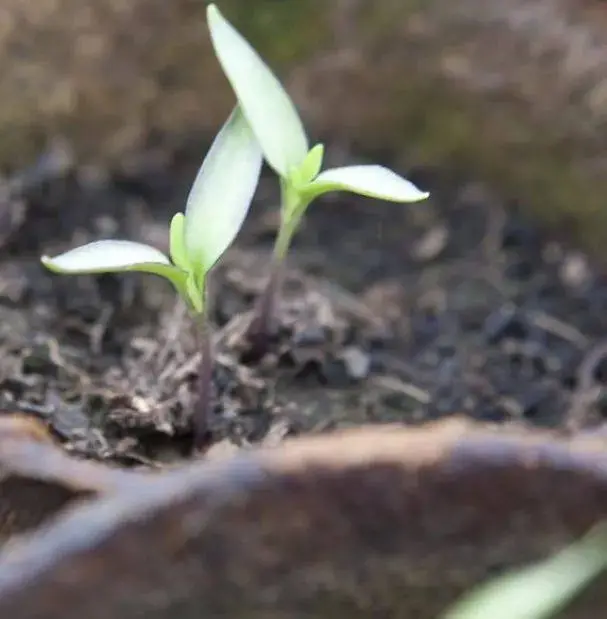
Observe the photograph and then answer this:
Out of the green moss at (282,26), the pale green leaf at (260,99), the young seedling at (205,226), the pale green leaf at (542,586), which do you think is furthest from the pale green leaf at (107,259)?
the green moss at (282,26)

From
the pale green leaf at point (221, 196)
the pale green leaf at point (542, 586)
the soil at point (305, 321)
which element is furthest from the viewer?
the soil at point (305, 321)

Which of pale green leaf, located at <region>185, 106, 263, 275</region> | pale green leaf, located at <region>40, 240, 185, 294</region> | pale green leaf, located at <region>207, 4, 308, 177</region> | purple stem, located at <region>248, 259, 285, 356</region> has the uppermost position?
pale green leaf, located at <region>207, 4, 308, 177</region>

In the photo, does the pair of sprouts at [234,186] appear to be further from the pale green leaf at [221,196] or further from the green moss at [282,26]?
the green moss at [282,26]

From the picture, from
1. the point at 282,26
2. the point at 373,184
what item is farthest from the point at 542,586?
the point at 282,26

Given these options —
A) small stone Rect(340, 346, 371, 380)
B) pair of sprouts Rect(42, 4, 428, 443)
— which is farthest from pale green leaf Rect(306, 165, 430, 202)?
small stone Rect(340, 346, 371, 380)

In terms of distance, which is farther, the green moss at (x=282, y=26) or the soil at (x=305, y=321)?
the green moss at (x=282, y=26)

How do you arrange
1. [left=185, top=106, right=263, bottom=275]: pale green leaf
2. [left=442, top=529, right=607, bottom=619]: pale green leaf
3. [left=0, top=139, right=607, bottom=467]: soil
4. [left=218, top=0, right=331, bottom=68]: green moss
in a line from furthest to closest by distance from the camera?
[left=218, top=0, right=331, bottom=68]: green moss → [left=0, top=139, right=607, bottom=467]: soil → [left=185, top=106, right=263, bottom=275]: pale green leaf → [left=442, top=529, right=607, bottom=619]: pale green leaf

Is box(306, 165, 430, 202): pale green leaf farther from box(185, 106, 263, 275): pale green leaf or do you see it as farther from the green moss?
the green moss
